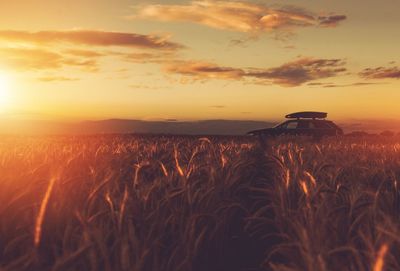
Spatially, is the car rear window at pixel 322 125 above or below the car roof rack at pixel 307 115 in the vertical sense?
below

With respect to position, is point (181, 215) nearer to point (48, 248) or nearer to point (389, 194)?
point (48, 248)

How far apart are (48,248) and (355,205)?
2.00 m

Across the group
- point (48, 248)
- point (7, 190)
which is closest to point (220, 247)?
point (48, 248)

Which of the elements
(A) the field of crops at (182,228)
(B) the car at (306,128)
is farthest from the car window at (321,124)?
(A) the field of crops at (182,228)

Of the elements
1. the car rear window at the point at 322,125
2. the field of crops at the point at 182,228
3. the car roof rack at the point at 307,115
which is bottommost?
the field of crops at the point at 182,228

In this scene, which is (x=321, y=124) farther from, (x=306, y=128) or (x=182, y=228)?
(x=182, y=228)

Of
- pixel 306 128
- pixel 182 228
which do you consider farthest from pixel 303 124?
pixel 182 228

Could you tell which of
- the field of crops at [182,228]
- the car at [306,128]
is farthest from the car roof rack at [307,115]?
the field of crops at [182,228]

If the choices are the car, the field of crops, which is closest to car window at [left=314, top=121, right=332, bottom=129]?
the car

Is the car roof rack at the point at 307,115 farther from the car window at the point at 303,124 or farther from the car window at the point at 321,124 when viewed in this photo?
the car window at the point at 321,124

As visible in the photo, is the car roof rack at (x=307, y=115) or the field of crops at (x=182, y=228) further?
the car roof rack at (x=307, y=115)

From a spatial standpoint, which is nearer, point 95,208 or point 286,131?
point 95,208

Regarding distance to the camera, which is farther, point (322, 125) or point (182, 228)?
point (322, 125)

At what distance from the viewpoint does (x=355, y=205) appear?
3.55 metres
